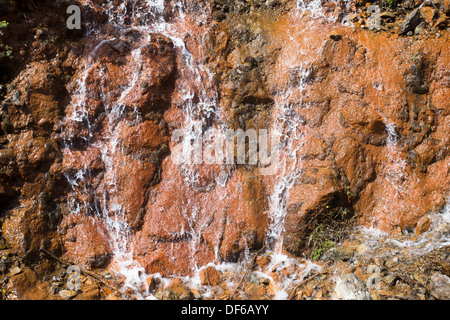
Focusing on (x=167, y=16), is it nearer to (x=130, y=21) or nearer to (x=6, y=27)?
(x=130, y=21)

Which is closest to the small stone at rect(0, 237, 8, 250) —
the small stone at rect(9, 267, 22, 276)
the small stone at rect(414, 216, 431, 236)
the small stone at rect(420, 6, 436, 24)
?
the small stone at rect(9, 267, 22, 276)

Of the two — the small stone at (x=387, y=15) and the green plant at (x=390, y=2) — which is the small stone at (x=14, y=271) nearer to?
the small stone at (x=387, y=15)

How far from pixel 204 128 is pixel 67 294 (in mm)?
3310

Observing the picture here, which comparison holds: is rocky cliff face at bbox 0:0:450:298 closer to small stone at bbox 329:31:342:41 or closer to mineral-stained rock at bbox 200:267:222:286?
small stone at bbox 329:31:342:41

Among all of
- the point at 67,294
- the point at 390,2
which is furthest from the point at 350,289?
the point at 390,2

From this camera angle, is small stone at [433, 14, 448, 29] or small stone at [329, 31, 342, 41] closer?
small stone at [433, 14, 448, 29]

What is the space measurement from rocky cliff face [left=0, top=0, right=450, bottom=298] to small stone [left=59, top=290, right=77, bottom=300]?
426 millimetres

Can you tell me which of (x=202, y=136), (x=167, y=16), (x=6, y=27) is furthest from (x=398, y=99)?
(x=6, y=27)

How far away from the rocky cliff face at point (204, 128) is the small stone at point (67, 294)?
1.40 feet

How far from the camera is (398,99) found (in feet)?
17.2

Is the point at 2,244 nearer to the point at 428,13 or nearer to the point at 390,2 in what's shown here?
the point at 390,2

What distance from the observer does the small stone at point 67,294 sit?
4098 mm

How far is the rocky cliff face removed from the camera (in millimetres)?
4695

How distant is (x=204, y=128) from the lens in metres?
5.36
